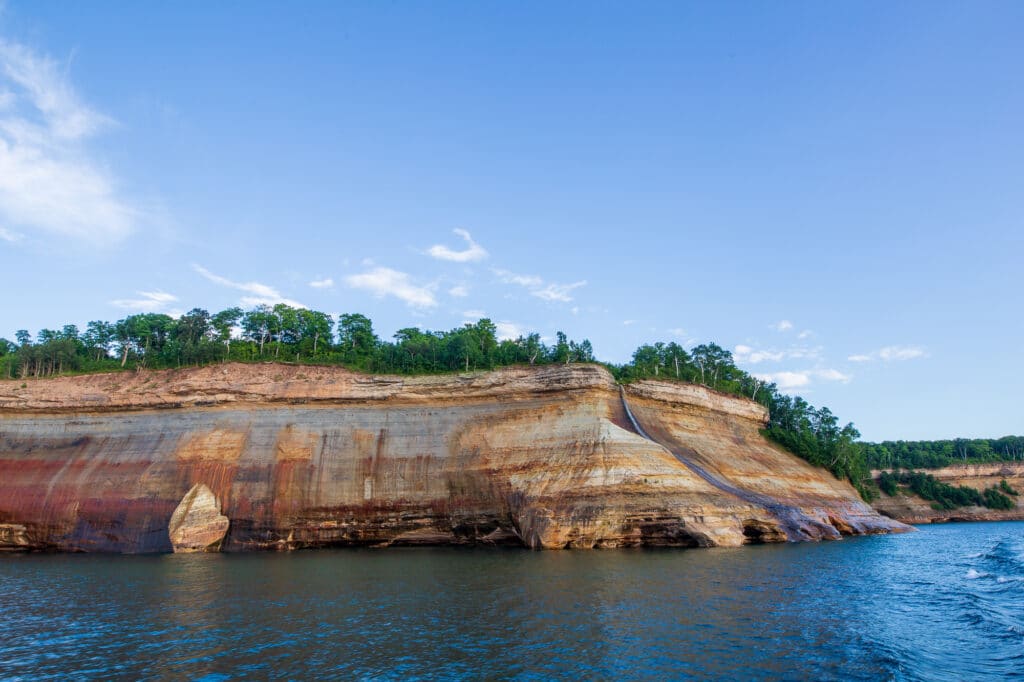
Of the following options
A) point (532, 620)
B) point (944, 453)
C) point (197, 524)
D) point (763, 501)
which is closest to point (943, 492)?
point (944, 453)

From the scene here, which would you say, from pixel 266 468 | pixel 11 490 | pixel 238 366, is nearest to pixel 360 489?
pixel 266 468

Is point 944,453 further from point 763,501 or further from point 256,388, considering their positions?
point 256,388

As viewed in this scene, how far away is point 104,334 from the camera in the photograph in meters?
56.0

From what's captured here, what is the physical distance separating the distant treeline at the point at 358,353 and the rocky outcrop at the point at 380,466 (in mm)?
2889

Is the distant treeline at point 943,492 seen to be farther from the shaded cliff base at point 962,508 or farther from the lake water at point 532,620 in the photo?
the lake water at point 532,620

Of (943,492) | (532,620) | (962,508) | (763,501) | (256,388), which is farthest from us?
(943,492)

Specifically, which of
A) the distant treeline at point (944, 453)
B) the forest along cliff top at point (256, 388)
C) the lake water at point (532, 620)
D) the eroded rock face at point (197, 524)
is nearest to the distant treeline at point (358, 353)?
the forest along cliff top at point (256, 388)

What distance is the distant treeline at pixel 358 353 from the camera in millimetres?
48438

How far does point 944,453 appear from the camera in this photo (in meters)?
97.8

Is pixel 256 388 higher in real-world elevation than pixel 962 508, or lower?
higher

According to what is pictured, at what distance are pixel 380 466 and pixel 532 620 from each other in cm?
2764

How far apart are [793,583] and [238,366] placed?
40.4 metres

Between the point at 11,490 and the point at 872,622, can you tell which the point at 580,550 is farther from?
the point at 11,490

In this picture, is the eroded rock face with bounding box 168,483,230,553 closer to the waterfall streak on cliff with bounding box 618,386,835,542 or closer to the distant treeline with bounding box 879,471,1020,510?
the waterfall streak on cliff with bounding box 618,386,835,542
